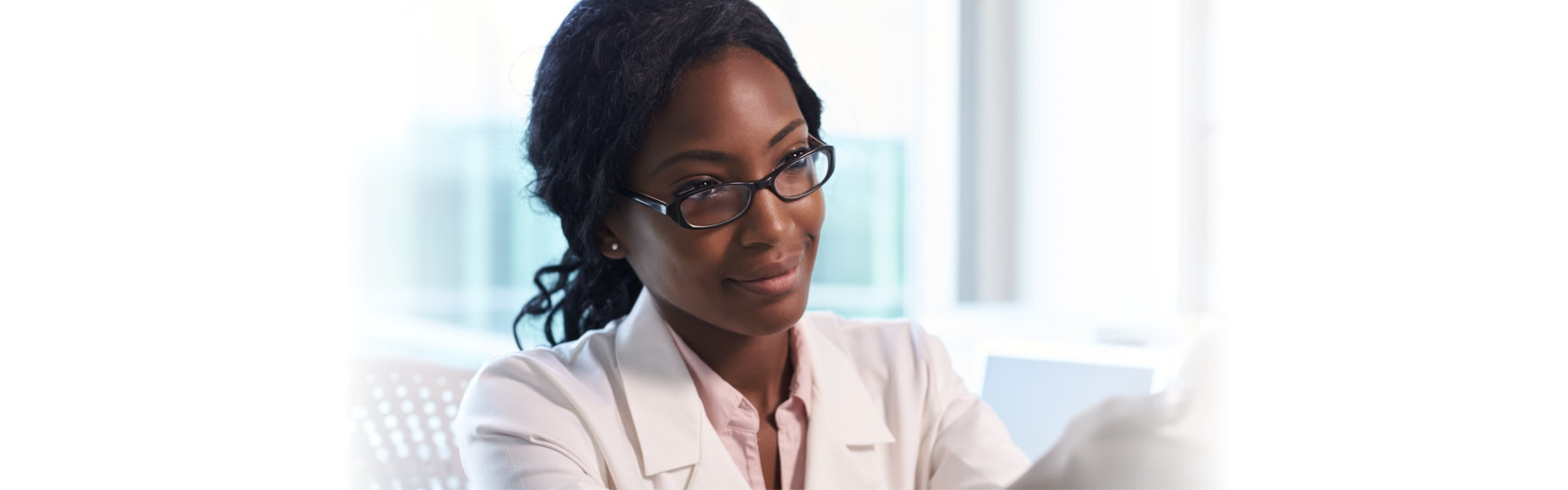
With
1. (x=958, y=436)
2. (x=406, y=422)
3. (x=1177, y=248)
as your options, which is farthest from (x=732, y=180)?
(x=1177, y=248)

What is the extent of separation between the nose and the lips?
0.06ft

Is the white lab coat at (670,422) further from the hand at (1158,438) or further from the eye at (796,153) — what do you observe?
the hand at (1158,438)

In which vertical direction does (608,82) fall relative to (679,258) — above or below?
above

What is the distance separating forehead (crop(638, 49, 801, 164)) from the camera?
677 mm

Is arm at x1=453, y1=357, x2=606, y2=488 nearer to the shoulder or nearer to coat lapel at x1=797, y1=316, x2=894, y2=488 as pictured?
the shoulder

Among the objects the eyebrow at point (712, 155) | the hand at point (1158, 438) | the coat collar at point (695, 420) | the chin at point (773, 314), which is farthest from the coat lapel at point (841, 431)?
the hand at point (1158, 438)

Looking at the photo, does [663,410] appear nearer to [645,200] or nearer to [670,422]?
[670,422]

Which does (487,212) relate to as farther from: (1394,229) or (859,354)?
(1394,229)

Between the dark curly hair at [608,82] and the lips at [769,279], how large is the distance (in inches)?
4.8

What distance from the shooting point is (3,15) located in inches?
19.9

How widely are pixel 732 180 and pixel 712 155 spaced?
0.02 meters

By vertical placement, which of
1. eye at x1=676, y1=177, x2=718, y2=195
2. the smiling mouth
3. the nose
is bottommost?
the smiling mouth

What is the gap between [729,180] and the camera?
680 mm

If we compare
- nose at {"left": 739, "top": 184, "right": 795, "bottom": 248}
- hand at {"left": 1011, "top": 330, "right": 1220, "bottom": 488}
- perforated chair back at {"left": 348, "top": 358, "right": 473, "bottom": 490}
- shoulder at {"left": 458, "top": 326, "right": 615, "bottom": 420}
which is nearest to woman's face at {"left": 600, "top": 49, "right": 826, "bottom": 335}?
nose at {"left": 739, "top": 184, "right": 795, "bottom": 248}
